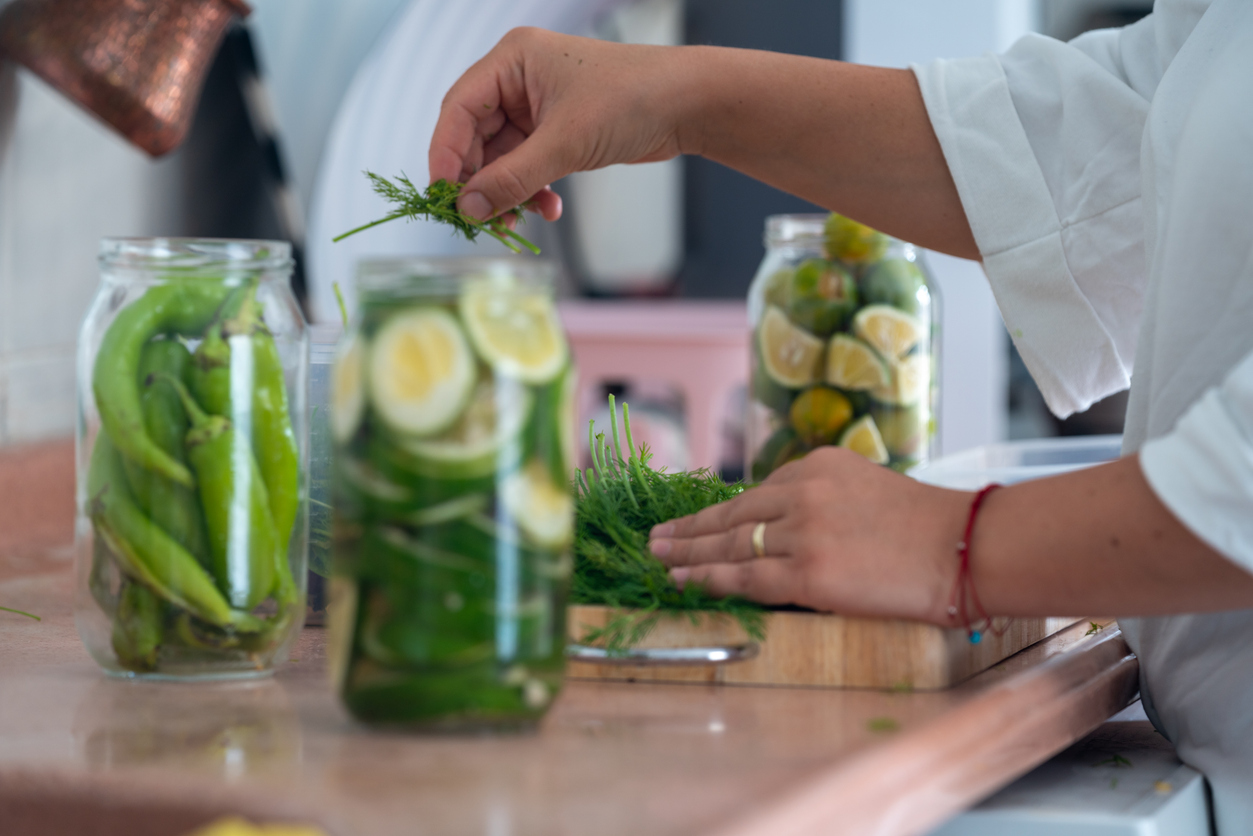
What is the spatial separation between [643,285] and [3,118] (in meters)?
1.78

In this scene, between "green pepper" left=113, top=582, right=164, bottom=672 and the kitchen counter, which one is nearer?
the kitchen counter

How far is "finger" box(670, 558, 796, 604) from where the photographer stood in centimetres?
57

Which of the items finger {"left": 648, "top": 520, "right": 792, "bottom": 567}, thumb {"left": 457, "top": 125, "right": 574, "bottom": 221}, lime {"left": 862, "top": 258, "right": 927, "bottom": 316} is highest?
thumb {"left": 457, "top": 125, "right": 574, "bottom": 221}

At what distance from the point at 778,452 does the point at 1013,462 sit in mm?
208

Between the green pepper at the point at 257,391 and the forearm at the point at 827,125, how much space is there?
37 cm

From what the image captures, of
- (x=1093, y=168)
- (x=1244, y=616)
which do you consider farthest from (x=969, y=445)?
(x=1244, y=616)

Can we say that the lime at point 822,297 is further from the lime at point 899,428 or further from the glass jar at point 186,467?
the glass jar at point 186,467

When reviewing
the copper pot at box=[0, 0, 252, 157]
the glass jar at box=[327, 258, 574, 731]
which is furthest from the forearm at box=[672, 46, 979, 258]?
the copper pot at box=[0, 0, 252, 157]

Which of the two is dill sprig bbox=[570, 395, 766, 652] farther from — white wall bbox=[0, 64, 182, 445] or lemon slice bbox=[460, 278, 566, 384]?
white wall bbox=[0, 64, 182, 445]

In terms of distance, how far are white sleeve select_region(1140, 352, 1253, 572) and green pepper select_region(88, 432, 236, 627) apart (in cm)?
39

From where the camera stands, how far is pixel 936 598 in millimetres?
548

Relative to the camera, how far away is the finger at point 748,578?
572mm

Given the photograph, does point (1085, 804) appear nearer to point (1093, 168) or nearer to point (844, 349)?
point (1093, 168)

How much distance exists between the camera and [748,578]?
0.58m
